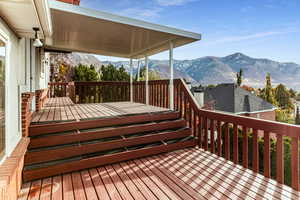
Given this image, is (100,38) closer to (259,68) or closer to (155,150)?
(155,150)

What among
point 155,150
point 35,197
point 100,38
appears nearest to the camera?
point 35,197

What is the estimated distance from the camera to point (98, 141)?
3223 mm

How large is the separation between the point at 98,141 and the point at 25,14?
2170 millimetres

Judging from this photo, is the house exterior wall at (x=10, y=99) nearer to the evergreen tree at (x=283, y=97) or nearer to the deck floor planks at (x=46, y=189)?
the deck floor planks at (x=46, y=189)

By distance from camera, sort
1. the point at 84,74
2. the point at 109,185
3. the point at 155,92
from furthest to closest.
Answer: the point at 84,74 < the point at 155,92 < the point at 109,185

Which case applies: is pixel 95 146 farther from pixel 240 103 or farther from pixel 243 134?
pixel 240 103

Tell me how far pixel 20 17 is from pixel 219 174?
320 cm

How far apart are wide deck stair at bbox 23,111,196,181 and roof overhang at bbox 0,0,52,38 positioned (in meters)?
1.57

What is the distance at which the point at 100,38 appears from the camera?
15.0ft

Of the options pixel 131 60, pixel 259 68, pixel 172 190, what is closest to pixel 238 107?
pixel 131 60

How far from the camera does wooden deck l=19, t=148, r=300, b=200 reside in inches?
84.2

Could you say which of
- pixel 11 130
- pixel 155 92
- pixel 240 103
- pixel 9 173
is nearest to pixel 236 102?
pixel 240 103

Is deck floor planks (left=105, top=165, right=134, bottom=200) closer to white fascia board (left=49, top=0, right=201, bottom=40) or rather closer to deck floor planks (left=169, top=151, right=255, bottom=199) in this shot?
deck floor planks (left=169, top=151, right=255, bottom=199)

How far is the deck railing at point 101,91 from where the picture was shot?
284 inches
